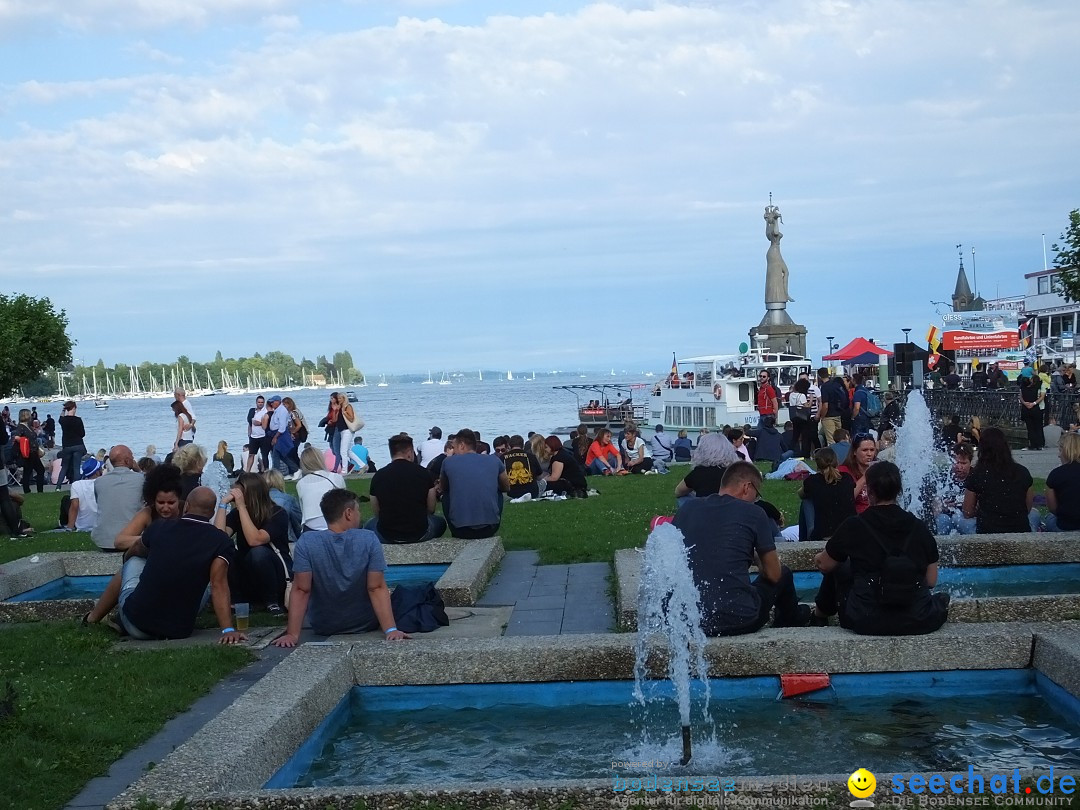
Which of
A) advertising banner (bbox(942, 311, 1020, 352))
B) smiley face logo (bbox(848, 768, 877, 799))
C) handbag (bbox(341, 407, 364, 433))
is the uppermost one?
advertising banner (bbox(942, 311, 1020, 352))

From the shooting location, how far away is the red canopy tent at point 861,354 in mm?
47469

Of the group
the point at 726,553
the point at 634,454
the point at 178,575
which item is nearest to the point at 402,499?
the point at 178,575

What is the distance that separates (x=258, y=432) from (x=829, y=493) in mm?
14896

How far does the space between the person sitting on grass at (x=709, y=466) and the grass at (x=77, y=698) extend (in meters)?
3.92

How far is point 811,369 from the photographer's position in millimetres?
44188

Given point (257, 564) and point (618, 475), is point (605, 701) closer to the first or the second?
point (257, 564)

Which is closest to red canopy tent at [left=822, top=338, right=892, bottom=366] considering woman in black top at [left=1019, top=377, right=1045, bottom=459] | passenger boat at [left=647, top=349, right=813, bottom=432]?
passenger boat at [left=647, top=349, right=813, bottom=432]

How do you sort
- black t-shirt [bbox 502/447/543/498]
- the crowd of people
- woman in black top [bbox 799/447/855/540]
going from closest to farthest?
1. the crowd of people
2. woman in black top [bbox 799/447/855/540]
3. black t-shirt [bbox 502/447/543/498]

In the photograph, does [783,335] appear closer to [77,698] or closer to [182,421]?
[182,421]

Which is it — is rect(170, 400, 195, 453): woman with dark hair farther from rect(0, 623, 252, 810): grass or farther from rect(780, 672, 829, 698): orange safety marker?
rect(780, 672, 829, 698): orange safety marker

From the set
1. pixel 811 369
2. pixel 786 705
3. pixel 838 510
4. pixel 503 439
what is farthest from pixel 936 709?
pixel 811 369

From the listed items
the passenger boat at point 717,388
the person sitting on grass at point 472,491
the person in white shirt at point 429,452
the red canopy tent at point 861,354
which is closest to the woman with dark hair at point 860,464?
the person sitting on grass at point 472,491

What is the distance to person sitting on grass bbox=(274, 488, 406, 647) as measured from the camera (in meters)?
7.54

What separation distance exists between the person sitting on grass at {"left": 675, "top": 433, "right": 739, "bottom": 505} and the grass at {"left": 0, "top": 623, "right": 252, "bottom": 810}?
12.9 ft
